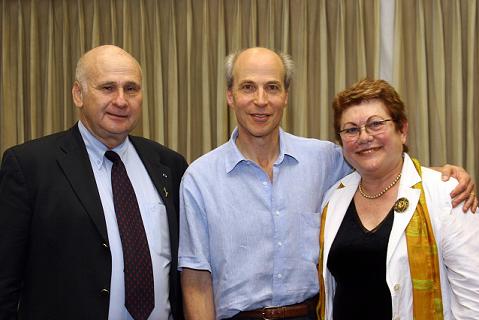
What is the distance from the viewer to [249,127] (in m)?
2.22

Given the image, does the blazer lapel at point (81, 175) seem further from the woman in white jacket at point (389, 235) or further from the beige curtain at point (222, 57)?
the beige curtain at point (222, 57)

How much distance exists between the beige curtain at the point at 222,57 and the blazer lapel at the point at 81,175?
224cm

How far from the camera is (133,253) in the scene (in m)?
2.10

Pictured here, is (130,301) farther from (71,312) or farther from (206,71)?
(206,71)

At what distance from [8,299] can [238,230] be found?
2.77ft

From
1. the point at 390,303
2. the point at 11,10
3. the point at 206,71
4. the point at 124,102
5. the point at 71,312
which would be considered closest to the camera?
the point at 390,303

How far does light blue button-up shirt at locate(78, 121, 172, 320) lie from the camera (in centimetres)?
208

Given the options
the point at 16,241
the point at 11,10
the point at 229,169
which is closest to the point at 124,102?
the point at 229,169

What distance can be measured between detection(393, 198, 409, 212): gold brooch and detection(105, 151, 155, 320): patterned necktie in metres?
0.91

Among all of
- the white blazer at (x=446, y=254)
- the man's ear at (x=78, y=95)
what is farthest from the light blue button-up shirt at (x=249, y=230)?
the man's ear at (x=78, y=95)

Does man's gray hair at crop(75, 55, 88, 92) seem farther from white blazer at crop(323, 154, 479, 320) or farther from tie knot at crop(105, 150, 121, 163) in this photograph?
white blazer at crop(323, 154, 479, 320)

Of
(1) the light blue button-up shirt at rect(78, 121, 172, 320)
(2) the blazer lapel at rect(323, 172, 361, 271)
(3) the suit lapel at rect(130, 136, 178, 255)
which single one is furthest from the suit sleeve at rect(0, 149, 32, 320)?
(2) the blazer lapel at rect(323, 172, 361, 271)

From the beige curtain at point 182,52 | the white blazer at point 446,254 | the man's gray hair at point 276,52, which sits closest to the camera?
the white blazer at point 446,254

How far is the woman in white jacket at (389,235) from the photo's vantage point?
1.86m
